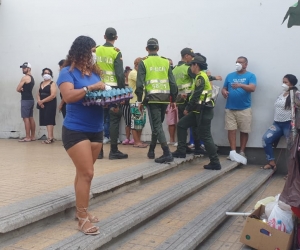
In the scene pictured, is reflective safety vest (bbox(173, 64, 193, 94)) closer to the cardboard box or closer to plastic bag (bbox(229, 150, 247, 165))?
plastic bag (bbox(229, 150, 247, 165))

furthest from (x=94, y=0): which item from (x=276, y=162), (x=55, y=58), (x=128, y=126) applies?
(x=276, y=162)

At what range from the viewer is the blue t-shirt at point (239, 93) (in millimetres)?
8117

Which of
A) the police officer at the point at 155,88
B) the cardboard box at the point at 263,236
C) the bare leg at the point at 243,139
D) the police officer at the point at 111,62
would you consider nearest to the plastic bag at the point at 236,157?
the bare leg at the point at 243,139

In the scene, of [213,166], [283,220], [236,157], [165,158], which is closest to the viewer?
[283,220]

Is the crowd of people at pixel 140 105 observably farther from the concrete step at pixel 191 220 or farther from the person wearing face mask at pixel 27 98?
the concrete step at pixel 191 220

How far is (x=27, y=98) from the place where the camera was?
10.0 m

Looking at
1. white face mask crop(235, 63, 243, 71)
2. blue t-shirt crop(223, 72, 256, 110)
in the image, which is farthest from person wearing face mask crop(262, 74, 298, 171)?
white face mask crop(235, 63, 243, 71)

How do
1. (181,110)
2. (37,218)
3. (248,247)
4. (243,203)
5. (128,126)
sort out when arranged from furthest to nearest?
1. (128,126)
2. (181,110)
3. (243,203)
4. (248,247)
5. (37,218)

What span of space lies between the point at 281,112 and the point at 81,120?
4865 mm

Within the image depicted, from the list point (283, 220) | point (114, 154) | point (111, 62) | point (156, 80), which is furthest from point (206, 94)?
point (283, 220)

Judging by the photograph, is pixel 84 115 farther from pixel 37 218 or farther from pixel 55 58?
pixel 55 58

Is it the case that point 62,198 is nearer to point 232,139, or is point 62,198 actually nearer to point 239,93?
point 232,139

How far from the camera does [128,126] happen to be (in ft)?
30.1

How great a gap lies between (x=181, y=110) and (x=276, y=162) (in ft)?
7.03
